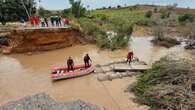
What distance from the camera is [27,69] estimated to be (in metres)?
27.6

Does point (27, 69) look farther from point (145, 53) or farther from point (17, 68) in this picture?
point (145, 53)

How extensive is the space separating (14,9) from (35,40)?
10393mm

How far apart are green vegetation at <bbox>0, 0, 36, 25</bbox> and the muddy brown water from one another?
1078 cm

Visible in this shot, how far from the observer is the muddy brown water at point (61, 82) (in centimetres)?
2006

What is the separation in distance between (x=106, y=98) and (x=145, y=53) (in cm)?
1525

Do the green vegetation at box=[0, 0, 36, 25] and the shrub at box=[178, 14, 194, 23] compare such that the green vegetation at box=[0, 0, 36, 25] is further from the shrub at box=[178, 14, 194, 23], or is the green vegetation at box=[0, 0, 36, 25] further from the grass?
the shrub at box=[178, 14, 194, 23]

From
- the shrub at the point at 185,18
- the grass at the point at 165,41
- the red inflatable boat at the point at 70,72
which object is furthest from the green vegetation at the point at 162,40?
the red inflatable boat at the point at 70,72

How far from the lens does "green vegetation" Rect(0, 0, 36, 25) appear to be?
40719 millimetres

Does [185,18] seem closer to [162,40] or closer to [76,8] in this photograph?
[162,40]

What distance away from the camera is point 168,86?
18.7 meters

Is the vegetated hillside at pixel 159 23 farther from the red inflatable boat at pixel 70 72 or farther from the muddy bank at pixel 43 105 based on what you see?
the muddy bank at pixel 43 105

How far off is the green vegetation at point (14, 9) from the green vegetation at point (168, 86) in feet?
83.2

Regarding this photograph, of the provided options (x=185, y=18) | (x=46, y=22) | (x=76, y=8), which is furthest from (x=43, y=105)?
(x=185, y=18)

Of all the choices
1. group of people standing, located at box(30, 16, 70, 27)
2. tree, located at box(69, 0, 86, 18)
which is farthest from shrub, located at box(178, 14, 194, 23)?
group of people standing, located at box(30, 16, 70, 27)
